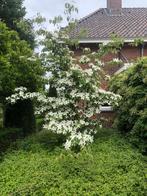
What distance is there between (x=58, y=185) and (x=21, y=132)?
6.99 m

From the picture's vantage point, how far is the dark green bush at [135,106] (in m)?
10.7

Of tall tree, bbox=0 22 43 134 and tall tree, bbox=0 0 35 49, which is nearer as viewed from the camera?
tall tree, bbox=0 22 43 134

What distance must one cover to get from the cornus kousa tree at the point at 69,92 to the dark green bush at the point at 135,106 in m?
0.52

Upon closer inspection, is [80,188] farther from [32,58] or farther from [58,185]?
[32,58]

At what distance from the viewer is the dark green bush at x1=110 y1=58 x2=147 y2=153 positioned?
10.7 meters

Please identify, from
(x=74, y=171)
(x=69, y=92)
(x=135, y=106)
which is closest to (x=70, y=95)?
(x=69, y=92)

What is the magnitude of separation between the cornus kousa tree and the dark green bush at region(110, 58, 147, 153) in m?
0.52

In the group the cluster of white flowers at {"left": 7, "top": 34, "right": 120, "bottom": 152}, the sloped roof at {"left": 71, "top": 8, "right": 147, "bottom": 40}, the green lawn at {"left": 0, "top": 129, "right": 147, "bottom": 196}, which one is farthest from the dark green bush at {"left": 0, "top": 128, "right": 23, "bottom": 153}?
the sloped roof at {"left": 71, "top": 8, "right": 147, "bottom": 40}

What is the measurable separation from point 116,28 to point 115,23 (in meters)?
1.14

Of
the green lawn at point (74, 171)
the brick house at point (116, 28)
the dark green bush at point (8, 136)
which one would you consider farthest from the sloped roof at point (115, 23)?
the green lawn at point (74, 171)

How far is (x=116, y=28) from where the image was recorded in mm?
22750

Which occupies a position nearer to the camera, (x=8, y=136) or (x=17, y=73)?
(x=17, y=73)

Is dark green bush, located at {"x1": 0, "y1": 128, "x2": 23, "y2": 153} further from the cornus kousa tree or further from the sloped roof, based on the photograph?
the sloped roof

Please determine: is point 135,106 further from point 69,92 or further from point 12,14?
point 12,14
